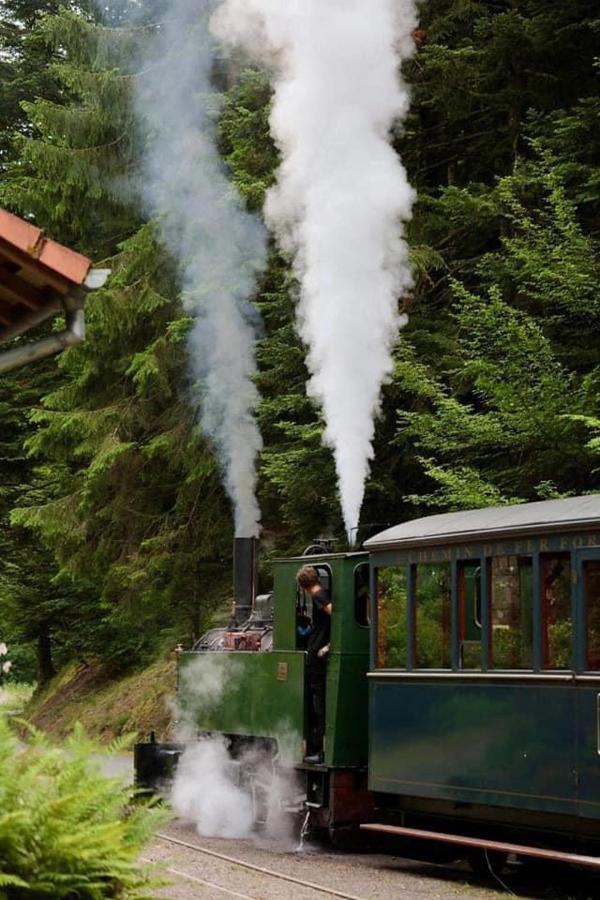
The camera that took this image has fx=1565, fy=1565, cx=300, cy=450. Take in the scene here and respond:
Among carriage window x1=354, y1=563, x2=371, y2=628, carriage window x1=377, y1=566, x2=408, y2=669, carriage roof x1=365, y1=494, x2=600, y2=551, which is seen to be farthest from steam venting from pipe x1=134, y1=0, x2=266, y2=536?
carriage roof x1=365, y1=494, x2=600, y2=551

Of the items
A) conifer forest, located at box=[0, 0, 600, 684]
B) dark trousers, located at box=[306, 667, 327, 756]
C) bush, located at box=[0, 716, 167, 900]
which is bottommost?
bush, located at box=[0, 716, 167, 900]

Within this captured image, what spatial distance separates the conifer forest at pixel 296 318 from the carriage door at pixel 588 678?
256cm

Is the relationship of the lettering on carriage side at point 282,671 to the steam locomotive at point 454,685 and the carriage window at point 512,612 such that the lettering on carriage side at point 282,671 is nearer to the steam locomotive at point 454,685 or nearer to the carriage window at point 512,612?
the steam locomotive at point 454,685

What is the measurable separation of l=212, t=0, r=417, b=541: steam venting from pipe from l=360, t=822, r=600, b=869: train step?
5232mm

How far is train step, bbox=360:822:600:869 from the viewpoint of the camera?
29.6 ft

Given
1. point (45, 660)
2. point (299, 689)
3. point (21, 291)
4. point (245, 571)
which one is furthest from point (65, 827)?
point (45, 660)

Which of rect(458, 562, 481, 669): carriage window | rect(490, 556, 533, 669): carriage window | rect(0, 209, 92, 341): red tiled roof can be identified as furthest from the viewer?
rect(458, 562, 481, 669): carriage window

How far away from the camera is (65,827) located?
20.5 feet

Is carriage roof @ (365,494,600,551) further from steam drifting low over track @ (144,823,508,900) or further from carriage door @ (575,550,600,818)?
steam drifting low over track @ (144,823,508,900)

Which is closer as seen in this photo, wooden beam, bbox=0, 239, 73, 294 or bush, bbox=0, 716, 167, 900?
bush, bbox=0, 716, 167, 900

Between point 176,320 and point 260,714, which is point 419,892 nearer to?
point 260,714

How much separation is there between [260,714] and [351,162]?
6104 mm

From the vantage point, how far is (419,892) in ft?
32.9

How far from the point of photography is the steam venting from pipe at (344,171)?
15469 millimetres
